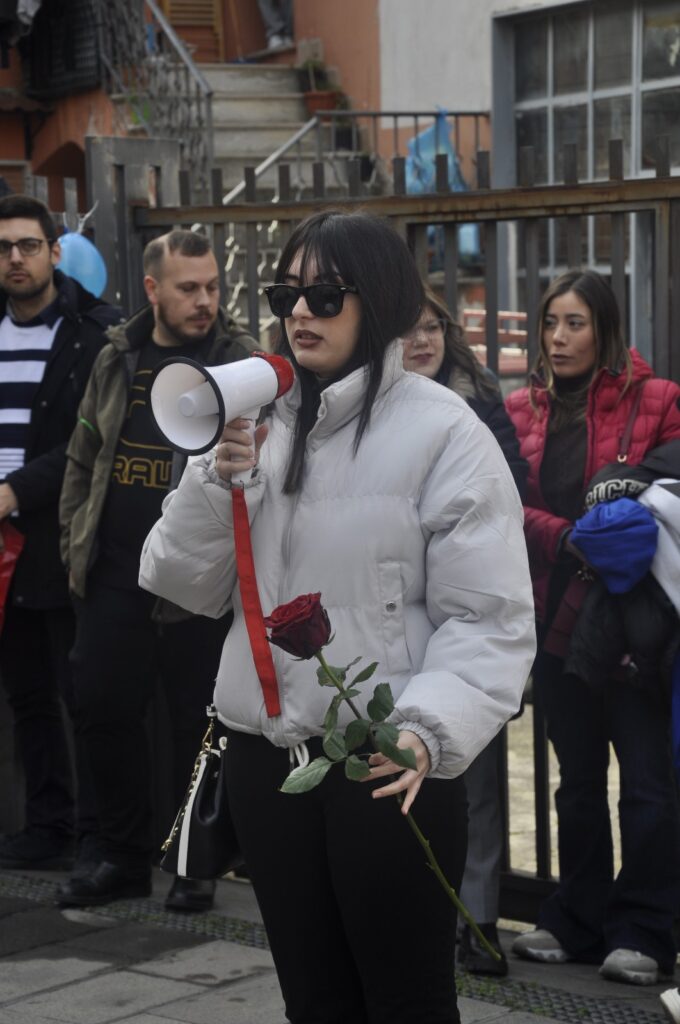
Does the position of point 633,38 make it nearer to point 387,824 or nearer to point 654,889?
point 654,889

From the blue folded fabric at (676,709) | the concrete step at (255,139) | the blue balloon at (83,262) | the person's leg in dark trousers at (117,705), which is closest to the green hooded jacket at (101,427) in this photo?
the person's leg in dark trousers at (117,705)

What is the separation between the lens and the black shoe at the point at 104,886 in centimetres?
517

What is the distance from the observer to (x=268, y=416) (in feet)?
10.1

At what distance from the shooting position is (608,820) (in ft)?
14.8

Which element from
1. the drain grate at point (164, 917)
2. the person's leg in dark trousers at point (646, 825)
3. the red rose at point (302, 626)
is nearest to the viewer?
the red rose at point (302, 626)

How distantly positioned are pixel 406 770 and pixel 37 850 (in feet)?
10.7

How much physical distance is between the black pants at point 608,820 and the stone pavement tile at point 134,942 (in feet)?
→ 3.55

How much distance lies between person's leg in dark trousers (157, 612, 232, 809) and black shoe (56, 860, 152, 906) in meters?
0.34

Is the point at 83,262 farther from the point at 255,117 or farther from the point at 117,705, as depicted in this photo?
the point at 255,117

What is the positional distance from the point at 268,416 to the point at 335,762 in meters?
0.70

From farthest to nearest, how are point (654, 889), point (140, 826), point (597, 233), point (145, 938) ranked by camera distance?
point (597, 233)
point (140, 826)
point (145, 938)
point (654, 889)

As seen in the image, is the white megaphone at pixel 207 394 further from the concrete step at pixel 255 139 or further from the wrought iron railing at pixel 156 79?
the concrete step at pixel 255 139

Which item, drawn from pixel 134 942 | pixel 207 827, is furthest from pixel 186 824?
pixel 134 942

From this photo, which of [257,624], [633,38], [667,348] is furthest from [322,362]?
[633,38]
